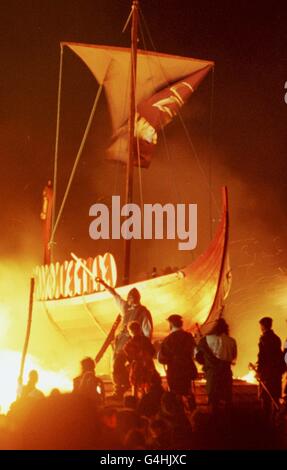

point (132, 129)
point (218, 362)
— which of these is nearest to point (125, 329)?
point (218, 362)

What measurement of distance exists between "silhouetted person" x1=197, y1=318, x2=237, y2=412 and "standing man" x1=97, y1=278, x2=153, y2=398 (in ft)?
3.09

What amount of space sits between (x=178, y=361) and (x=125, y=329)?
2.49 m

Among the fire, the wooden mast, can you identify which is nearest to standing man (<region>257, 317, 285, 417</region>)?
the fire

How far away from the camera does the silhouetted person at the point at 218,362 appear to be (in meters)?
9.98

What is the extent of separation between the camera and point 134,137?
65.5 ft

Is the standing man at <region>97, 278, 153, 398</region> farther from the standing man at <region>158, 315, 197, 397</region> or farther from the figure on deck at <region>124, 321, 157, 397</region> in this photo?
the standing man at <region>158, 315, 197, 397</region>

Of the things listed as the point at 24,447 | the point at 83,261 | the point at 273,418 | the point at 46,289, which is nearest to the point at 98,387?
the point at 273,418

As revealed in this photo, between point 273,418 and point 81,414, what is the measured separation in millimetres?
6552

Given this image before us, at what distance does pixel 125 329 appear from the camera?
36.4ft

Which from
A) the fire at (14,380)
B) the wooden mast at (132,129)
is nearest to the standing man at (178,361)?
the fire at (14,380)

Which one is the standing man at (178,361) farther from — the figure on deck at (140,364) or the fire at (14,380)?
the fire at (14,380)

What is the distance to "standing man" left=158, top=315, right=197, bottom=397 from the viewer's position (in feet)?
28.5

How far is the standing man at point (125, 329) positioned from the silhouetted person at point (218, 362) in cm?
94

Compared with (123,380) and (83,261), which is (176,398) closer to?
(123,380)
